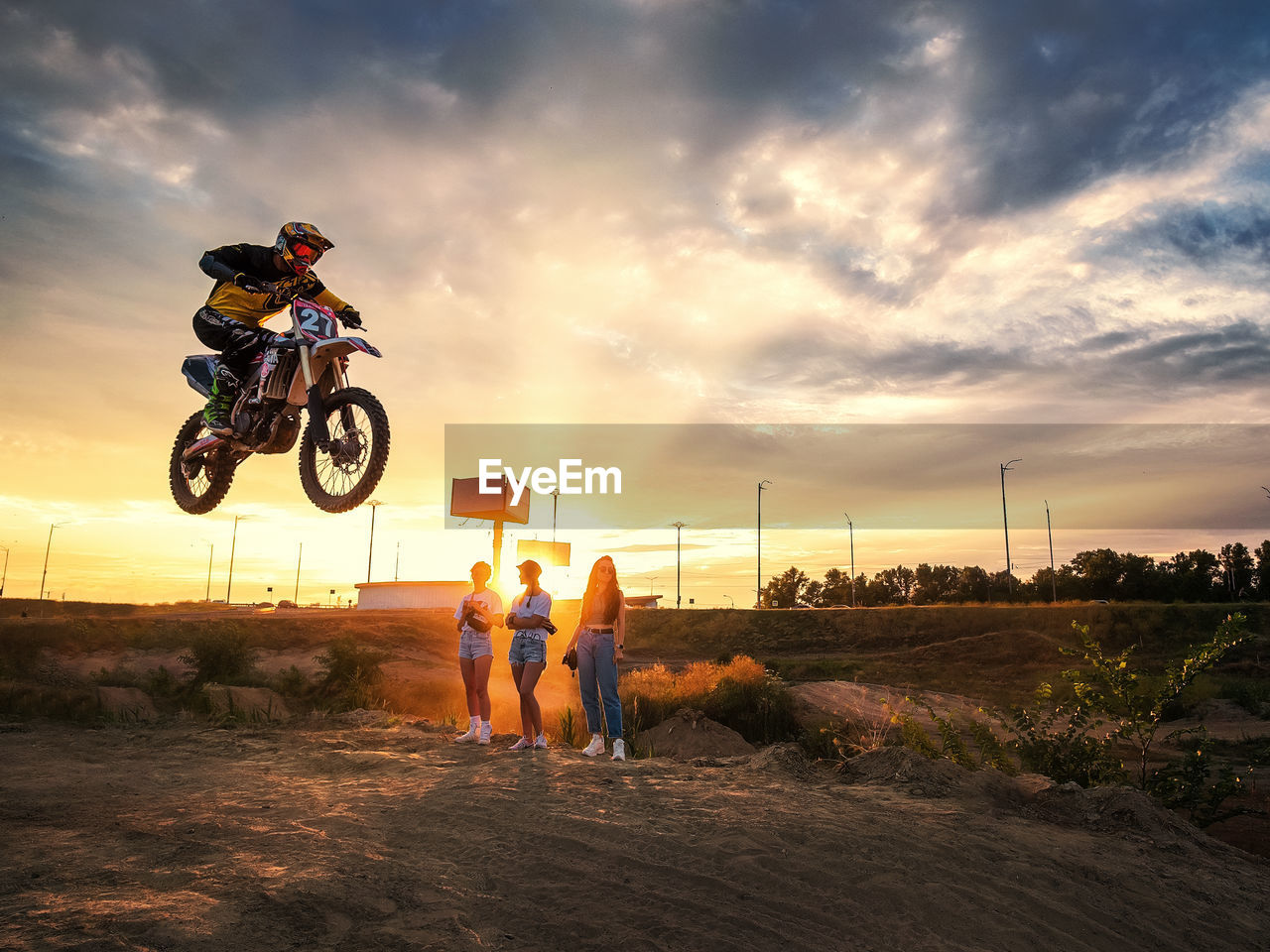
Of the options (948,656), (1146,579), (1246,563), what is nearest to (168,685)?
(948,656)

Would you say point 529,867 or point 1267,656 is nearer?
point 529,867

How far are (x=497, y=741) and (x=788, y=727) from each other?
10.00 metres

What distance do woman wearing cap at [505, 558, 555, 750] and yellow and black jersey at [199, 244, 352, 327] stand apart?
676 centimetres

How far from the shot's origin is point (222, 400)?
186 inches

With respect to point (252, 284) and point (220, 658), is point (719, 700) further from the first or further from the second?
point (252, 284)

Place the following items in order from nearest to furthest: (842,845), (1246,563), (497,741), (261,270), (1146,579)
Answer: (261,270)
(842,845)
(497,741)
(1146,579)
(1246,563)

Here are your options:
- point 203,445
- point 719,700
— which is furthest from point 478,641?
point 719,700

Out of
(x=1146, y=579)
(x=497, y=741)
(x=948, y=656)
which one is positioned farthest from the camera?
(x=1146, y=579)

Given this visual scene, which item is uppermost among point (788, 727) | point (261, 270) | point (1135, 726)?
point (261, 270)

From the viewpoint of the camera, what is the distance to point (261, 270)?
14.2 feet

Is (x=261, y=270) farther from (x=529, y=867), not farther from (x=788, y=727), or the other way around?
(x=788, y=727)

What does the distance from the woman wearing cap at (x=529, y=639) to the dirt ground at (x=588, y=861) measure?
0.93 metres

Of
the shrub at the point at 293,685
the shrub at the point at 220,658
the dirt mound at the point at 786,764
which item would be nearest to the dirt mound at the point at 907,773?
the dirt mound at the point at 786,764

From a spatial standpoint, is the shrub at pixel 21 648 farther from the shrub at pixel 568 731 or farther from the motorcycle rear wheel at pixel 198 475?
the motorcycle rear wheel at pixel 198 475
